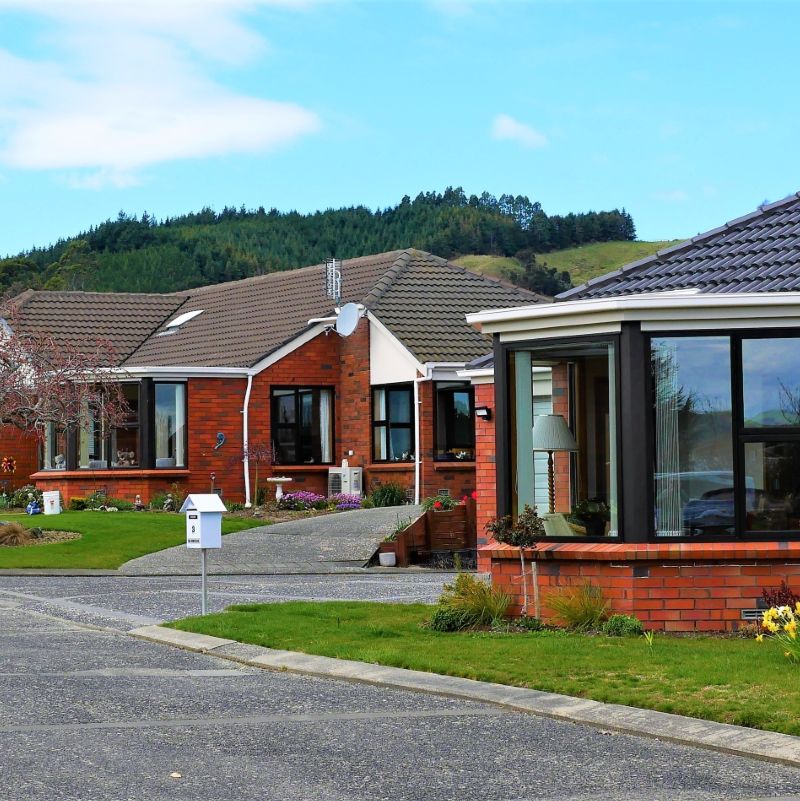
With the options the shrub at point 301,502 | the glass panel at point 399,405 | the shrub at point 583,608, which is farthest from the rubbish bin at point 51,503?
the shrub at point 583,608

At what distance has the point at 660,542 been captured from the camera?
543 inches

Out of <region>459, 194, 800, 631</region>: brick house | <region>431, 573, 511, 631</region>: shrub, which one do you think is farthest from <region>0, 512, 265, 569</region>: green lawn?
<region>459, 194, 800, 631</region>: brick house

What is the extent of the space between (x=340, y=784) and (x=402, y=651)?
4.75m

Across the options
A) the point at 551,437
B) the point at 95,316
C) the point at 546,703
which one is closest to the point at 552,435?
the point at 551,437

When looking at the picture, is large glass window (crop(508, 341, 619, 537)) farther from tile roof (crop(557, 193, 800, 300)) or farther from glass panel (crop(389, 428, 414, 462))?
glass panel (crop(389, 428, 414, 462))

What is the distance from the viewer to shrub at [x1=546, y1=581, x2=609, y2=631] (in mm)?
13641

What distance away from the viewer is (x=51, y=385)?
2948cm

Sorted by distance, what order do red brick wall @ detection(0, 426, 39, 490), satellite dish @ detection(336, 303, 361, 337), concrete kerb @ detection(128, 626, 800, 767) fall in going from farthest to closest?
red brick wall @ detection(0, 426, 39, 490), satellite dish @ detection(336, 303, 361, 337), concrete kerb @ detection(128, 626, 800, 767)

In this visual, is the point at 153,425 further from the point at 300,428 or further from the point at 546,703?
the point at 546,703

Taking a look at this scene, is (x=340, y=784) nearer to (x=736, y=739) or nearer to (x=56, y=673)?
(x=736, y=739)

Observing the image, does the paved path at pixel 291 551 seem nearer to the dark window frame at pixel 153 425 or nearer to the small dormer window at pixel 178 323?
the dark window frame at pixel 153 425

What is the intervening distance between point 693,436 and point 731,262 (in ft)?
14.6

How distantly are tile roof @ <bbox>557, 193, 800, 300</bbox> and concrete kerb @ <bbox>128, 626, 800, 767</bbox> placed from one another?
21.5 feet

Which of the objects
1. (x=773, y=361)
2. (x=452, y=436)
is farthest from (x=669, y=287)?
(x=452, y=436)
